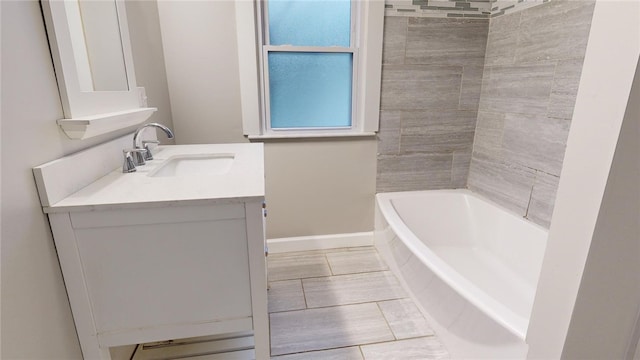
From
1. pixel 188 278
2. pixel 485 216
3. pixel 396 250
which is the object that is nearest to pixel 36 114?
pixel 188 278

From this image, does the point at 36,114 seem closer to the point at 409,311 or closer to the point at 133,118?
the point at 133,118

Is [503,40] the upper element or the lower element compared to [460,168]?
upper

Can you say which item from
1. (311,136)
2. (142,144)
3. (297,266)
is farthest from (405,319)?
(142,144)

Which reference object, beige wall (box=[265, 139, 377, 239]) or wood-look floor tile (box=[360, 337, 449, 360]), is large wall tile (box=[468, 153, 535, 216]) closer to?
beige wall (box=[265, 139, 377, 239])

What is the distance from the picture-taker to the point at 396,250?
6.64 feet

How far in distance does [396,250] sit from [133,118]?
157 cm

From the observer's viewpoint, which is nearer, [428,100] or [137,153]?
[137,153]

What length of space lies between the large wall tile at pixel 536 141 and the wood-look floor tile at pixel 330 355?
1417 millimetres

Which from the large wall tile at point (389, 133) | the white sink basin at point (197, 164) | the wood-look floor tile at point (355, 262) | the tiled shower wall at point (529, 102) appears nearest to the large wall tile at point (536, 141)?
the tiled shower wall at point (529, 102)

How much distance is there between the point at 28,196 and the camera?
0.89 metres

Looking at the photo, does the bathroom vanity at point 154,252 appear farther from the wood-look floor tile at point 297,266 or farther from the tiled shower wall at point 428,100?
the tiled shower wall at point 428,100

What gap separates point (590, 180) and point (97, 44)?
1553 mm

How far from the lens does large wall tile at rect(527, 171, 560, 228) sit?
71.4 inches

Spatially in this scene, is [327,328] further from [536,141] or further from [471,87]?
[471,87]
